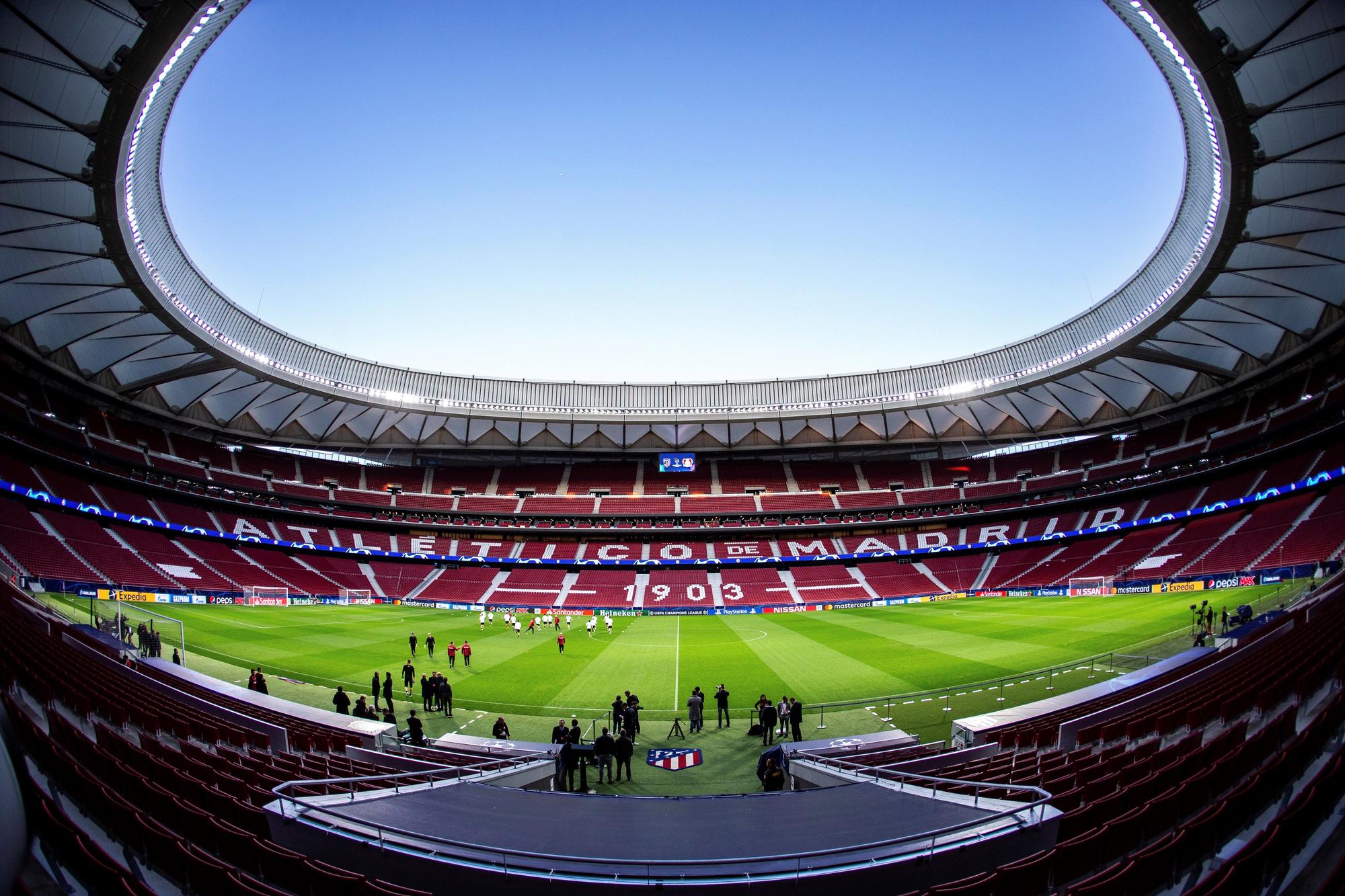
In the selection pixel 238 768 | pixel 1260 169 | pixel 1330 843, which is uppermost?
pixel 1260 169

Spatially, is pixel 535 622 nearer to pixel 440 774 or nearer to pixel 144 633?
pixel 144 633

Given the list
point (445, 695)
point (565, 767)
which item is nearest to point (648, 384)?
point (445, 695)

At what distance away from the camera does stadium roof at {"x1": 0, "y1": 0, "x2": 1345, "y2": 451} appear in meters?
20.3

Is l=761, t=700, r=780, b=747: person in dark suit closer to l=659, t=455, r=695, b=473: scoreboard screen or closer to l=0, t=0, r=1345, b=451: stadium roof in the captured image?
l=0, t=0, r=1345, b=451: stadium roof

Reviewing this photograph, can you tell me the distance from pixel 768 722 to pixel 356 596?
139ft

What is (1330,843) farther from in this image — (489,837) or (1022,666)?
(1022,666)

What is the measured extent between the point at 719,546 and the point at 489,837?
52.5 m

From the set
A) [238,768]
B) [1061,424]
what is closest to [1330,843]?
[238,768]

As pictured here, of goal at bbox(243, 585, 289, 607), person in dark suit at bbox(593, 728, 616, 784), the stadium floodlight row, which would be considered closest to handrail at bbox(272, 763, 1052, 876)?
person in dark suit at bbox(593, 728, 616, 784)

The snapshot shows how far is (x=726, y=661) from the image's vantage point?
25625 millimetres

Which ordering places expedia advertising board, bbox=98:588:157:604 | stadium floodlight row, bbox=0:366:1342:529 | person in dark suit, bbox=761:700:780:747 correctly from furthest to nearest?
stadium floodlight row, bbox=0:366:1342:529 → expedia advertising board, bbox=98:588:157:604 → person in dark suit, bbox=761:700:780:747

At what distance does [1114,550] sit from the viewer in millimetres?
45406

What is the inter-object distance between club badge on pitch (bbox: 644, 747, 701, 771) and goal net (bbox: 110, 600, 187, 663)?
16.4 m

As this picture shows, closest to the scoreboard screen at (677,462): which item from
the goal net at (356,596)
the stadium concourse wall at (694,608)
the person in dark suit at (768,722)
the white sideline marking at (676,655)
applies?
the stadium concourse wall at (694,608)
